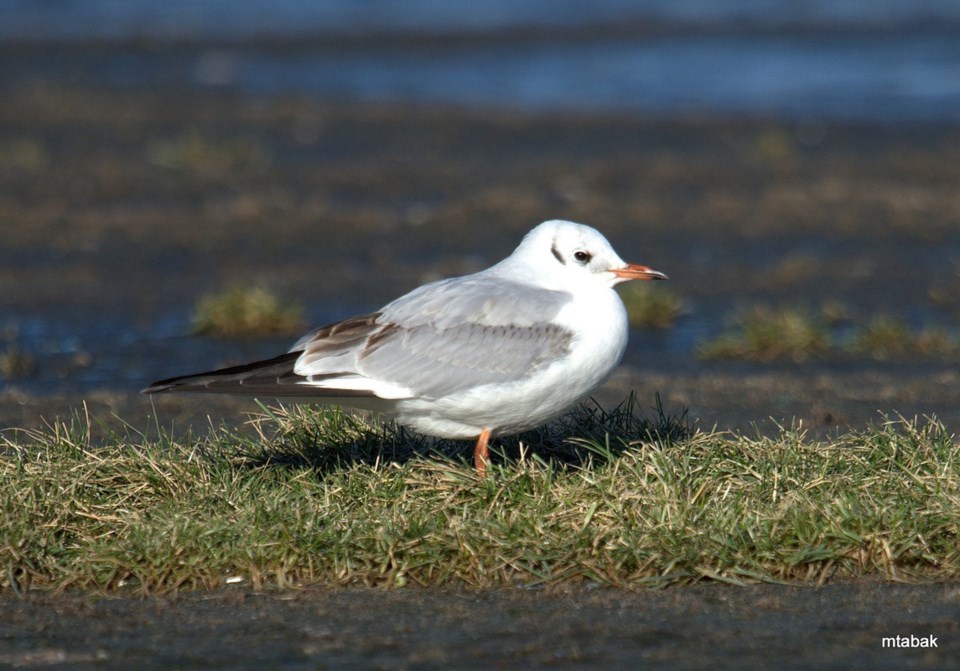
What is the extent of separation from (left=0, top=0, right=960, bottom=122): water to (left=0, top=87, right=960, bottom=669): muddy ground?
1993 millimetres

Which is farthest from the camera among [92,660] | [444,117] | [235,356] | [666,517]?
[444,117]

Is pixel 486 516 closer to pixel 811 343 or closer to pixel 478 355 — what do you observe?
pixel 478 355

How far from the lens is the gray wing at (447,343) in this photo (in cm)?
566

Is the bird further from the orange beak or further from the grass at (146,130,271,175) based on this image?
the grass at (146,130,271,175)

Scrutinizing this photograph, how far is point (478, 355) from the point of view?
225 inches

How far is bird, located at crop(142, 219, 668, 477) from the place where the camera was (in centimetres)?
563

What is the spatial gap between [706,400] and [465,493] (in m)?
2.55

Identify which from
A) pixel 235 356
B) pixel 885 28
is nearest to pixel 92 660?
pixel 235 356

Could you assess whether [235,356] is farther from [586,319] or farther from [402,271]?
[586,319]

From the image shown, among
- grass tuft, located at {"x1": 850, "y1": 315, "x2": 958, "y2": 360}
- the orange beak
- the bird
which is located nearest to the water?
grass tuft, located at {"x1": 850, "y1": 315, "x2": 958, "y2": 360}

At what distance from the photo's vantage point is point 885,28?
91.5 feet

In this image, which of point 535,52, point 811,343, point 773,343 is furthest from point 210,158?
point 535,52

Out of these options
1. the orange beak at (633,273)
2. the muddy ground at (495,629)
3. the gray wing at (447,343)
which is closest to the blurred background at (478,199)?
the orange beak at (633,273)

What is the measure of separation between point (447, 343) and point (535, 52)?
20.7 m
